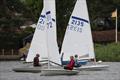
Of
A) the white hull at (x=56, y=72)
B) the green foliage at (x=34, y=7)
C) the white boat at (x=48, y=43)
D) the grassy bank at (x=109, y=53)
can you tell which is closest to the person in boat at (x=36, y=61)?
the white boat at (x=48, y=43)

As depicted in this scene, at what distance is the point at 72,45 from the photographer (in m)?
38.4

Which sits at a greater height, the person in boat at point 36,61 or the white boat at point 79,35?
the white boat at point 79,35

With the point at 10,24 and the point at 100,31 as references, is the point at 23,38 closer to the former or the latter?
the point at 10,24

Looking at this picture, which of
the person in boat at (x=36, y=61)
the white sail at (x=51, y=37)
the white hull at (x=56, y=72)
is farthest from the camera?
the person in boat at (x=36, y=61)

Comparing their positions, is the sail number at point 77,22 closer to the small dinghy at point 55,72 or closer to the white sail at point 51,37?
the white sail at point 51,37

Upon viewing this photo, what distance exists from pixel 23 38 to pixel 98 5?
11.1 meters

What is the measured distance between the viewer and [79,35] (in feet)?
125

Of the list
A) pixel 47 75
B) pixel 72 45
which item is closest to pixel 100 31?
pixel 72 45

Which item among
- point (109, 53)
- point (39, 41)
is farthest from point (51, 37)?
point (109, 53)

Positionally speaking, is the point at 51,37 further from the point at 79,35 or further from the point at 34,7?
the point at 34,7

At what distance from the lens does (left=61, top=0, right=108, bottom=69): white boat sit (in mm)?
37469

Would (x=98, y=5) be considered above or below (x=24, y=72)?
above

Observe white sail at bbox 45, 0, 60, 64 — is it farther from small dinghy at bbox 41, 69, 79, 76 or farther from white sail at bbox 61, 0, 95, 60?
white sail at bbox 61, 0, 95, 60

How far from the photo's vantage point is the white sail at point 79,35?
37469 mm
